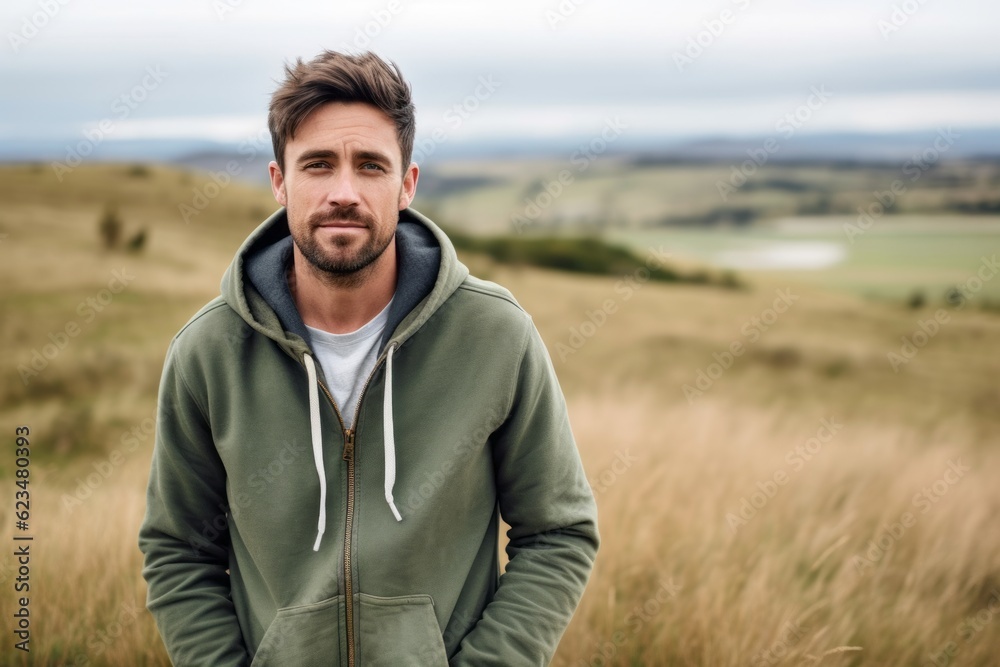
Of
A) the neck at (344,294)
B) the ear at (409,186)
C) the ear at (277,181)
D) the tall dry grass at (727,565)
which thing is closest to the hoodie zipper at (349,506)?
the neck at (344,294)

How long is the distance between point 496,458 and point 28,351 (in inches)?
285

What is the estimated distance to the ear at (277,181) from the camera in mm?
2342

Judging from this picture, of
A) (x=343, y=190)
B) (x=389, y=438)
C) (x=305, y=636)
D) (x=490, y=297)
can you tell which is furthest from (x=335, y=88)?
(x=305, y=636)

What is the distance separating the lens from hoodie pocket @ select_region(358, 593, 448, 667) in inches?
80.9

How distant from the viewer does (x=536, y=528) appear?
2.25m

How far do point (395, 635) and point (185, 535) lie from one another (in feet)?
2.25

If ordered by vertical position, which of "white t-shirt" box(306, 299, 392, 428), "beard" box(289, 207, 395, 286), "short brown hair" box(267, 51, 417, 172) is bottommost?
"white t-shirt" box(306, 299, 392, 428)

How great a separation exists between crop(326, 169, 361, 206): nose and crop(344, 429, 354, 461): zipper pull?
621 mm

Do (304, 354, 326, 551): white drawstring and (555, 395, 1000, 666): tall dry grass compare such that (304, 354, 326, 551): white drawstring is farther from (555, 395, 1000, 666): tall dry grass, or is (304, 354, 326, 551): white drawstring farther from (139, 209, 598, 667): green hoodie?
(555, 395, 1000, 666): tall dry grass

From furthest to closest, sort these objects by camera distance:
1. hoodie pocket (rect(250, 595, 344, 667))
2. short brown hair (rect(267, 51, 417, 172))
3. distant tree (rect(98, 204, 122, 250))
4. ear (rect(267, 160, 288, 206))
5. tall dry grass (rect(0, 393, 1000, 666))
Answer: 1. distant tree (rect(98, 204, 122, 250))
2. tall dry grass (rect(0, 393, 1000, 666))
3. ear (rect(267, 160, 288, 206))
4. short brown hair (rect(267, 51, 417, 172))
5. hoodie pocket (rect(250, 595, 344, 667))

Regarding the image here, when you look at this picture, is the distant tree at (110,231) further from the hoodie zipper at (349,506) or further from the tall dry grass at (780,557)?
the hoodie zipper at (349,506)

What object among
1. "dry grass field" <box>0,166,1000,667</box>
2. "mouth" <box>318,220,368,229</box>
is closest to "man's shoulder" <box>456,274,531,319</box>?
"mouth" <box>318,220,368,229</box>

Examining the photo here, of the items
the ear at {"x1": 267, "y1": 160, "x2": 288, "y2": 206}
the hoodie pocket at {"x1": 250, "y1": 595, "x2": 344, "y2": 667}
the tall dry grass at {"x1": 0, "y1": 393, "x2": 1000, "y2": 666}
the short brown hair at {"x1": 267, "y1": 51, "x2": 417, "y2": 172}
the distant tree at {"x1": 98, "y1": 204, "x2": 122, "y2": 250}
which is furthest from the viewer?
the distant tree at {"x1": 98, "y1": 204, "x2": 122, "y2": 250}

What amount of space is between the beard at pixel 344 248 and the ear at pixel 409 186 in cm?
18
